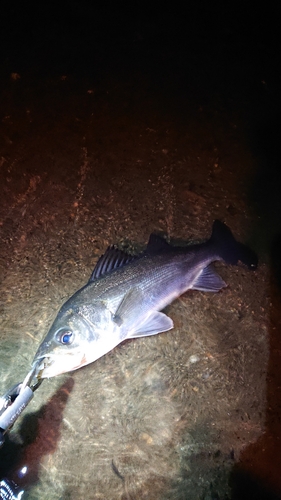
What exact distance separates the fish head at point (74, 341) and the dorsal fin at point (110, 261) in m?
0.40

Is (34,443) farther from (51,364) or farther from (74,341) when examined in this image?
(74,341)

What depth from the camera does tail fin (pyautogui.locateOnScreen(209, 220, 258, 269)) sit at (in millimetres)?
3305

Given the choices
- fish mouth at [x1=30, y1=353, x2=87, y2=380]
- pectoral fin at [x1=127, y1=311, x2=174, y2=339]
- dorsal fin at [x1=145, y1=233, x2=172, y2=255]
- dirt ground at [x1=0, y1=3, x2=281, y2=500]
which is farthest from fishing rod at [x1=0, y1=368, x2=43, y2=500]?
dorsal fin at [x1=145, y1=233, x2=172, y2=255]

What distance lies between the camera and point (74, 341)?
94.9 inches

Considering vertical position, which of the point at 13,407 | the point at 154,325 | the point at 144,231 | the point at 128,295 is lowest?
the point at 154,325

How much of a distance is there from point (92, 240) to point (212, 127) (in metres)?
2.32

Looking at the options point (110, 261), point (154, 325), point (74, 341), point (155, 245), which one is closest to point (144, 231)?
point (155, 245)

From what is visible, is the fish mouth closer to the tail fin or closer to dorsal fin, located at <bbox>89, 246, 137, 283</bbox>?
dorsal fin, located at <bbox>89, 246, 137, 283</bbox>

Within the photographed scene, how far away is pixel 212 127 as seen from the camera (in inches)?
168

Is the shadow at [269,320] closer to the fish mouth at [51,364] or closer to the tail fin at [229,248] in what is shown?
the tail fin at [229,248]

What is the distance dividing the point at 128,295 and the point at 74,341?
60 cm

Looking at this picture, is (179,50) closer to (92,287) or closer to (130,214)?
(130,214)

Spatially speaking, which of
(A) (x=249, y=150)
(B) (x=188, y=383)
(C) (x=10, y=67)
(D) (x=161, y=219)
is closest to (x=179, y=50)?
(A) (x=249, y=150)

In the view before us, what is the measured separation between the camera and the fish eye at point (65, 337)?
2.37 m
